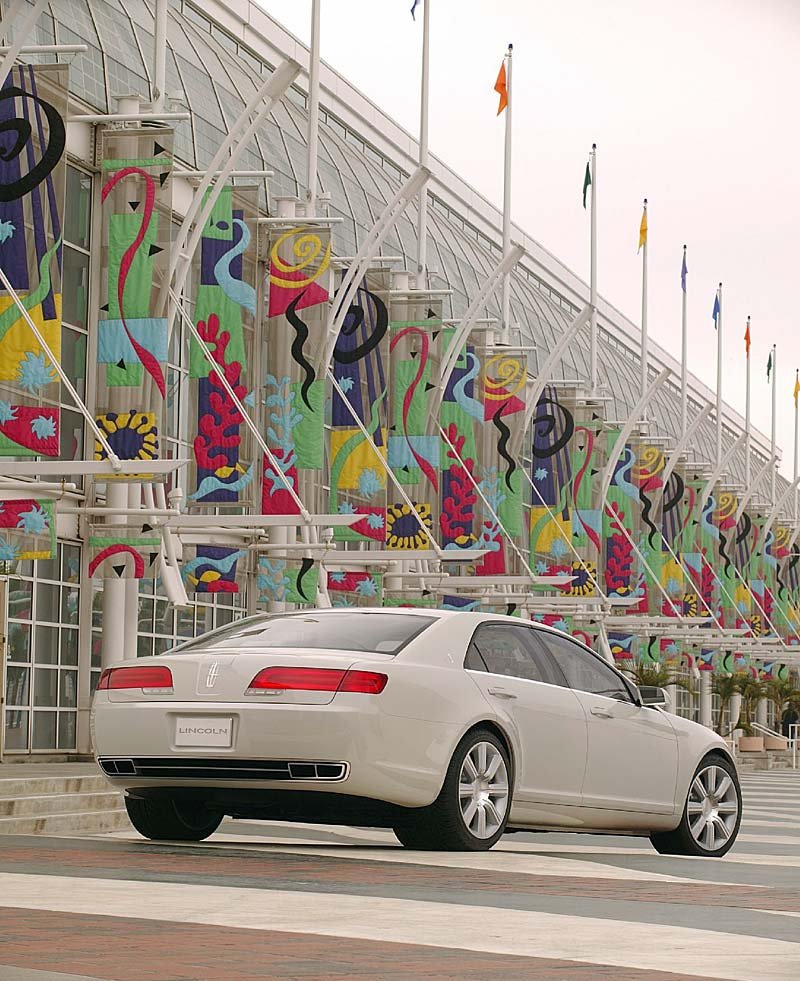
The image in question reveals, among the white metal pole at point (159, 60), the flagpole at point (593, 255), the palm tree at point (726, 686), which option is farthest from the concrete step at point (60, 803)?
the palm tree at point (726, 686)

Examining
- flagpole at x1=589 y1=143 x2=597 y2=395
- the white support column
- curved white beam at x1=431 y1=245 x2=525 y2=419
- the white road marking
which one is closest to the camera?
the white road marking

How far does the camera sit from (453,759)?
9258 millimetres

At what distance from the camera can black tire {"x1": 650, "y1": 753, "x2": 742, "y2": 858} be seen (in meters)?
10.9

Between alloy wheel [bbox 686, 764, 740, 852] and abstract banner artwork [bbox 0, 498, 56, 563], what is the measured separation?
7.94 meters

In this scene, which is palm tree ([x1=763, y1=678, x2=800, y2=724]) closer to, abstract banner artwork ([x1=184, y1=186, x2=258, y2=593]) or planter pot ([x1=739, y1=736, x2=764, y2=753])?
planter pot ([x1=739, y1=736, x2=764, y2=753])

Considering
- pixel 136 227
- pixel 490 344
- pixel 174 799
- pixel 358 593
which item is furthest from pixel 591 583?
pixel 174 799

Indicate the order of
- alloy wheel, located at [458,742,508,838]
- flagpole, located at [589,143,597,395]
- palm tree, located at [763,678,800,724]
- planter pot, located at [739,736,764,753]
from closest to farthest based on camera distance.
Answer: alloy wheel, located at [458,742,508,838]
flagpole, located at [589,143,597,395]
planter pot, located at [739,736,764,753]
palm tree, located at [763,678,800,724]

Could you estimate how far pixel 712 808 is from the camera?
11.1m

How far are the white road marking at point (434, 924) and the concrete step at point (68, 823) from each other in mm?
4555

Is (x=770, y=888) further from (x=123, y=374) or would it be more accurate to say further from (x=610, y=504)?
(x=610, y=504)

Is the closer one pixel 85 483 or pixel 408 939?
pixel 408 939

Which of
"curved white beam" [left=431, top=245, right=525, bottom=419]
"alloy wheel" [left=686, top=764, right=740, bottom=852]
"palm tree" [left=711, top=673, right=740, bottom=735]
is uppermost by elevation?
"curved white beam" [left=431, top=245, right=525, bottom=419]

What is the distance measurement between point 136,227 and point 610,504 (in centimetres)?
2297

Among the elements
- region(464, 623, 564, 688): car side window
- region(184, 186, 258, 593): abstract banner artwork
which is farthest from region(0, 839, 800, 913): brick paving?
region(184, 186, 258, 593): abstract banner artwork
